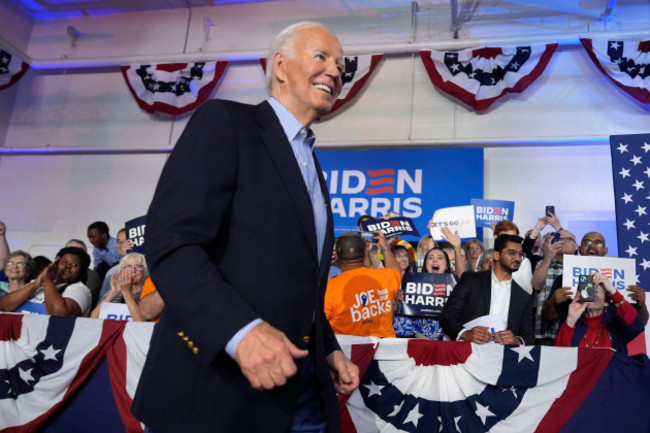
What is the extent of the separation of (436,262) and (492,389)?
2.21 metres

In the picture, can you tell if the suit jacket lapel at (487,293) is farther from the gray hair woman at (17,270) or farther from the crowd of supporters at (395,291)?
the gray hair woman at (17,270)

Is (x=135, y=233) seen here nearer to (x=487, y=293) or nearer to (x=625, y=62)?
(x=487, y=293)

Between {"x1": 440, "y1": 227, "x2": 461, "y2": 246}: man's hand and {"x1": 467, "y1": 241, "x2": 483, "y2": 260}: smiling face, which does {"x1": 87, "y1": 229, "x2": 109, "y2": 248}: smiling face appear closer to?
{"x1": 440, "y1": 227, "x2": 461, "y2": 246}: man's hand

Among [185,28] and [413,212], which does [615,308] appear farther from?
[185,28]

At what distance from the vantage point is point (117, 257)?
7.52m

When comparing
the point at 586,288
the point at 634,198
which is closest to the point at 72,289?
the point at 586,288

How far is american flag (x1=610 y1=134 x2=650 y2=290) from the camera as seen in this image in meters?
5.84

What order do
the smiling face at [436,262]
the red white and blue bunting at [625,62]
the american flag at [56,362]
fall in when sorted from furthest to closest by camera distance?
the red white and blue bunting at [625,62] < the smiling face at [436,262] < the american flag at [56,362]

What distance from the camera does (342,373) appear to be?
142cm

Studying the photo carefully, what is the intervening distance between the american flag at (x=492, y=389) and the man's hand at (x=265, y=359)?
8.50 feet

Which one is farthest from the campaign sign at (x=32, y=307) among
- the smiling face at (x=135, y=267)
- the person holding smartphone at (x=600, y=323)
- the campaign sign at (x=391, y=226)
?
the person holding smartphone at (x=600, y=323)

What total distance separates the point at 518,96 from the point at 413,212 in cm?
232

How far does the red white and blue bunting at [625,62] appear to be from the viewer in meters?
7.81

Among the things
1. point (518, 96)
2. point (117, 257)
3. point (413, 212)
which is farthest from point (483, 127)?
point (117, 257)
